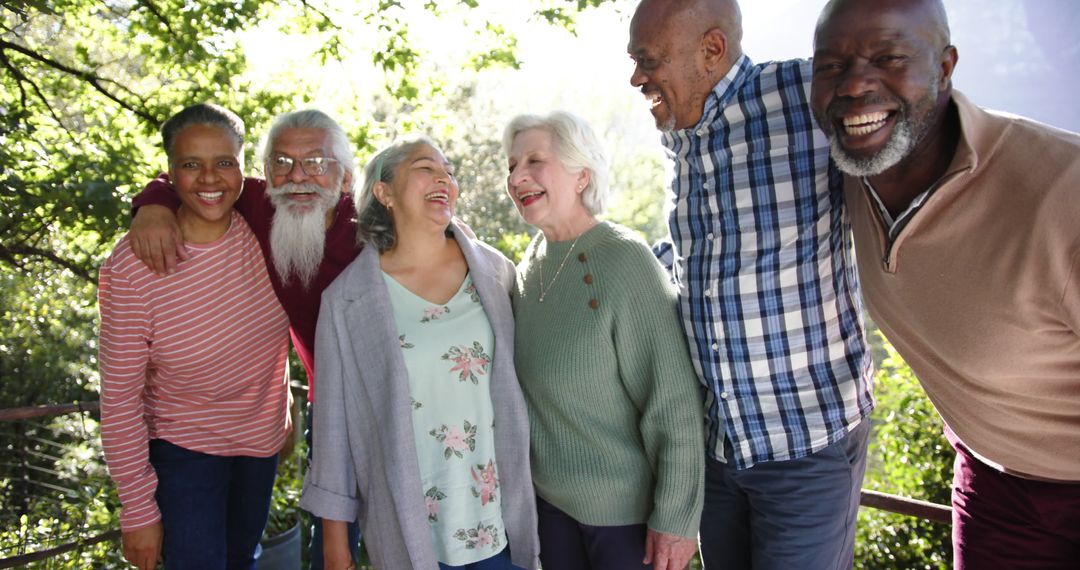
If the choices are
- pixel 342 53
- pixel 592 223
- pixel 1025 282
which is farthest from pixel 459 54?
→ pixel 1025 282

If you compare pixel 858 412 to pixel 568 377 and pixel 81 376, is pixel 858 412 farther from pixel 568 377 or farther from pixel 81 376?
pixel 81 376

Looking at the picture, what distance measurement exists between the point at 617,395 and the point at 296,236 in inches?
46.2

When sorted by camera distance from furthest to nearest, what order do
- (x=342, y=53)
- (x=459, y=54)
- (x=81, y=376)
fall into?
(x=81, y=376) → (x=459, y=54) → (x=342, y=53)

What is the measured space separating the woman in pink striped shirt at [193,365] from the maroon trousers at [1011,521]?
7.17ft

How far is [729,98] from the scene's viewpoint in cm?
207

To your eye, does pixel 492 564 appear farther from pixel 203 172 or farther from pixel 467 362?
pixel 203 172

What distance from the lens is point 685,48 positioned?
2076 mm

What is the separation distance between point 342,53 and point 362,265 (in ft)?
15.1

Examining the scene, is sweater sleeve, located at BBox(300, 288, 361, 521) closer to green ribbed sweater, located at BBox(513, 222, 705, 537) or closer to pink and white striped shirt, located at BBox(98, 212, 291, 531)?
pink and white striped shirt, located at BBox(98, 212, 291, 531)

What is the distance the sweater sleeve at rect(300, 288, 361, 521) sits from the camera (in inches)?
86.7

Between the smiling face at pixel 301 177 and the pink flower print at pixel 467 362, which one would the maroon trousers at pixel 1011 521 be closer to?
the pink flower print at pixel 467 362

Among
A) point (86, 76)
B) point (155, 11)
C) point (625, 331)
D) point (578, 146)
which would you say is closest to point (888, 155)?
point (625, 331)

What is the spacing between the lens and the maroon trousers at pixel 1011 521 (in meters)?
1.71

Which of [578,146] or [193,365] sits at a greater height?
[578,146]
